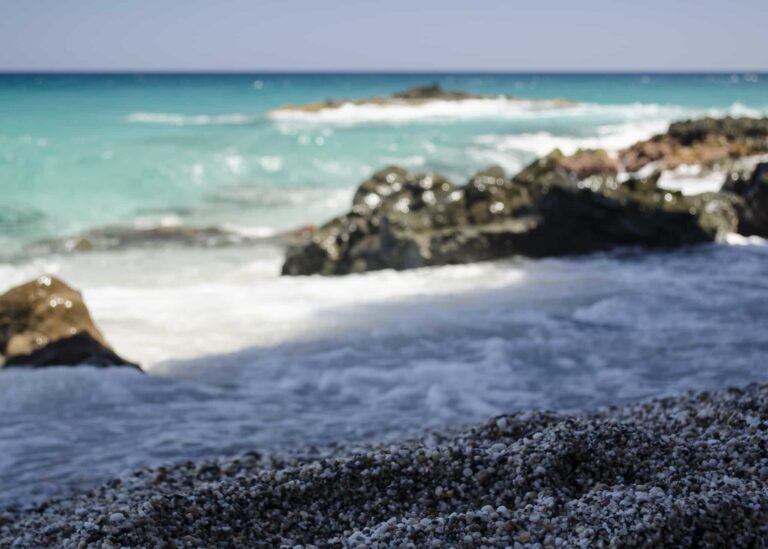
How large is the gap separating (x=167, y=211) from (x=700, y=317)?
1400 cm

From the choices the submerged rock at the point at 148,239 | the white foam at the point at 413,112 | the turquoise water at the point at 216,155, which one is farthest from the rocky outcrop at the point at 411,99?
the submerged rock at the point at 148,239

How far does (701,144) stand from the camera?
72.4 feet

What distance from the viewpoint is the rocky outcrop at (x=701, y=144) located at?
20.8 metres

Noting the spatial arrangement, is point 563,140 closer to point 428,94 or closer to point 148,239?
point 148,239

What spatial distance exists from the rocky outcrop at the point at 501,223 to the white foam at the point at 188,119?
28.3 m

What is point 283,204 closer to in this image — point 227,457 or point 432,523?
point 227,457

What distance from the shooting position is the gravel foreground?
303 centimetres

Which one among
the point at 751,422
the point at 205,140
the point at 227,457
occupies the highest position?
the point at 205,140

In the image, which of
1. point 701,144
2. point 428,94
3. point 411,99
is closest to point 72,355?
point 701,144

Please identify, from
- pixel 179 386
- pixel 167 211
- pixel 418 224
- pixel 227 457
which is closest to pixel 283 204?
pixel 167 211

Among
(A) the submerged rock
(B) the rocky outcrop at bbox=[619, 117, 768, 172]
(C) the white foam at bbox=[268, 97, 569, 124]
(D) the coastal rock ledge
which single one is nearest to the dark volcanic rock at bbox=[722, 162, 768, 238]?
(D) the coastal rock ledge

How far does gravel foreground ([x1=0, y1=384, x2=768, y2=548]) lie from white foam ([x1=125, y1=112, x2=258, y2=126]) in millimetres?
36035

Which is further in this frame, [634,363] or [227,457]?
[634,363]

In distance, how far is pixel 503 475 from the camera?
373 cm
